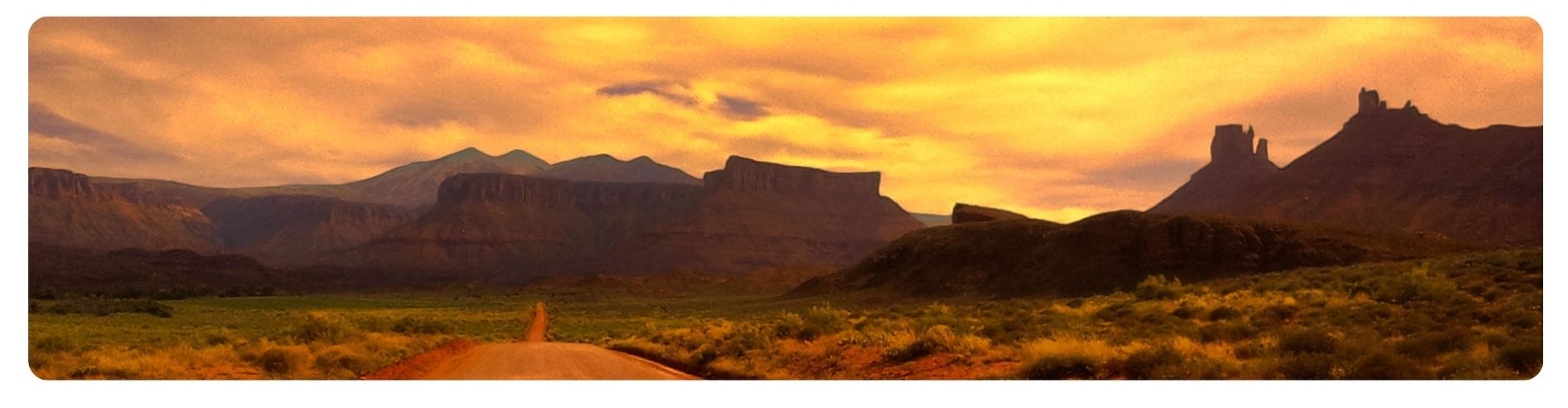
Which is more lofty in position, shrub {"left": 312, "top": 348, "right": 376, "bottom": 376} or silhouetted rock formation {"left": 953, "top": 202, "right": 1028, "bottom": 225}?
silhouetted rock formation {"left": 953, "top": 202, "right": 1028, "bottom": 225}

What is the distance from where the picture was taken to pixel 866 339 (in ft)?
77.3

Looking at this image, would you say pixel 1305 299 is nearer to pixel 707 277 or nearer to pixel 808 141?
pixel 808 141

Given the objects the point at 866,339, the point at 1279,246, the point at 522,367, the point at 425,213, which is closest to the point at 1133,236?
the point at 1279,246

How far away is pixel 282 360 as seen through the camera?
2223 cm

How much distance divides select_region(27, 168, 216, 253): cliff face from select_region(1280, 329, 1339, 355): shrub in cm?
12338

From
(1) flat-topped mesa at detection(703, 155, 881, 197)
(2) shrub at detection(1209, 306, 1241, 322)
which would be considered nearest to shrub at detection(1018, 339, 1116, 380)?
(2) shrub at detection(1209, 306, 1241, 322)

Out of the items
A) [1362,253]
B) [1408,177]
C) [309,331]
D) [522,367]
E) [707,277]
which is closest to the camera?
[522,367]

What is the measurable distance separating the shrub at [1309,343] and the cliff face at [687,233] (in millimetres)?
152222

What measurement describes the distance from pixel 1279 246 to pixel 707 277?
318 ft

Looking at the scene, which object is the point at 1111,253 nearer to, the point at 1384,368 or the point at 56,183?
the point at 1384,368

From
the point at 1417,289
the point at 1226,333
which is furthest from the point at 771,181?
the point at 1226,333

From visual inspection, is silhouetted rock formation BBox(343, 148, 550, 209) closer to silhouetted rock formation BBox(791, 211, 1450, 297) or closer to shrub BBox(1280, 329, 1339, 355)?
silhouetted rock formation BBox(791, 211, 1450, 297)

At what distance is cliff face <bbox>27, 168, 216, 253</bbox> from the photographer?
414ft

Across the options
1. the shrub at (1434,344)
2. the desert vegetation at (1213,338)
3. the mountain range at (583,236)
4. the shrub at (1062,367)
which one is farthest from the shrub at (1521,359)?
the mountain range at (583,236)
